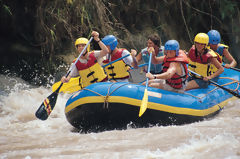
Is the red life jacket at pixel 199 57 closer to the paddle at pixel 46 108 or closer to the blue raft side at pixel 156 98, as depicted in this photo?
the blue raft side at pixel 156 98

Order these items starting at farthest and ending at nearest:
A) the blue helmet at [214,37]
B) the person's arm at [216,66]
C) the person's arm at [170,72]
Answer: the blue helmet at [214,37], the person's arm at [216,66], the person's arm at [170,72]

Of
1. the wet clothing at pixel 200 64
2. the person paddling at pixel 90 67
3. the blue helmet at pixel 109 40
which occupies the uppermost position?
the blue helmet at pixel 109 40

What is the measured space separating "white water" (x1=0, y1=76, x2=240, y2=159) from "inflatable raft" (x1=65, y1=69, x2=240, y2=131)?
16cm

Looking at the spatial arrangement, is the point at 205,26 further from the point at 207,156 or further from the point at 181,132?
the point at 207,156

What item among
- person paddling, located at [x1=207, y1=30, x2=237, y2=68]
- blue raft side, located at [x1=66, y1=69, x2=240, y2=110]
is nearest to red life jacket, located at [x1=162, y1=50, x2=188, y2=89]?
blue raft side, located at [x1=66, y1=69, x2=240, y2=110]

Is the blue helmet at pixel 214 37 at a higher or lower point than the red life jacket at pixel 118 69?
higher

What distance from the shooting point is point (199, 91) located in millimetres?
5824

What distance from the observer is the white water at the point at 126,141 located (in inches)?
149

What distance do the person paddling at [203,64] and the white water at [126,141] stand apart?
2.14ft

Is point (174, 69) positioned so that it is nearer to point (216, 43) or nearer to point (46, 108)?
point (46, 108)

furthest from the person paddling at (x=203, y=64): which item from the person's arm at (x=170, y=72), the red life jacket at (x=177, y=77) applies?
the person's arm at (x=170, y=72)

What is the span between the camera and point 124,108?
4992 millimetres

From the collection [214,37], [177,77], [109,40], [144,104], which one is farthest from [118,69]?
[214,37]

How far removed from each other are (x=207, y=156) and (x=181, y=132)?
103 cm
